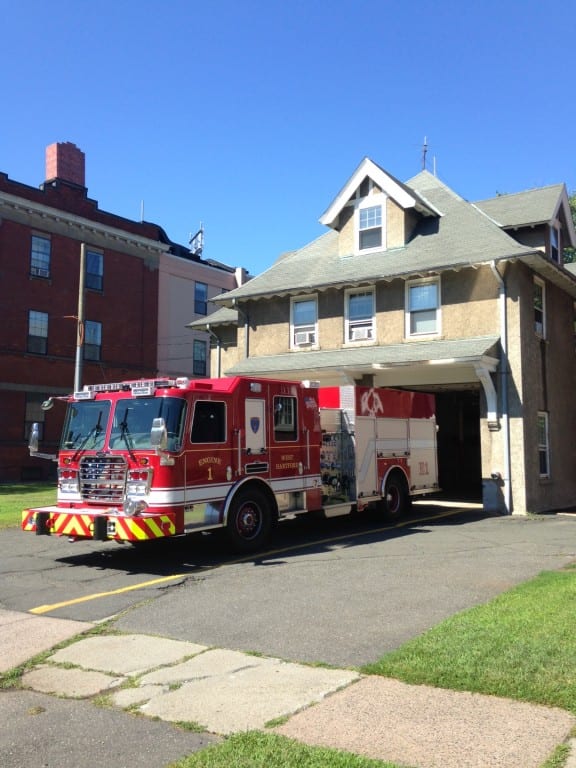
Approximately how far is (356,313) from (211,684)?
1431cm

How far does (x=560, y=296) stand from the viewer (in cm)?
1912

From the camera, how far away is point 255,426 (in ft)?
35.0

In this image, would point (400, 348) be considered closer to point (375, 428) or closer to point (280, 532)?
point (375, 428)

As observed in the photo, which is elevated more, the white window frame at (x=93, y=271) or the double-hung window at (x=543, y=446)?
the white window frame at (x=93, y=271)

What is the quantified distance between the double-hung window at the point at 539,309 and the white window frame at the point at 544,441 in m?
2.10

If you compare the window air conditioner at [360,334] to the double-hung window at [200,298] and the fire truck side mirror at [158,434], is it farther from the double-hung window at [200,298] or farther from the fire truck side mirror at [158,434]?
the double-hung window at [200,298]

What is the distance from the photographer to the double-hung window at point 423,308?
55.8ft

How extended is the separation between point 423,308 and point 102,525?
10811mm

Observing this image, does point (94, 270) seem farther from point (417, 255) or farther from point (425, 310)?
point (425, 310)

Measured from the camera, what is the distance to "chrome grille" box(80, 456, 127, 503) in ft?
31.0

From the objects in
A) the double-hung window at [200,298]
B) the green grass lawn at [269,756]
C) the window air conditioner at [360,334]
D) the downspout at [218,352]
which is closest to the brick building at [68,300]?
the double-hung window at [200,298]

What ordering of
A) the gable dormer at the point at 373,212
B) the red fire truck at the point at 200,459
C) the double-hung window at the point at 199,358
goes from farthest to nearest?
the double-hung window at the point at 199,358, the gable dormer at the point at 373,212, the red fire truck at the point at 200,459

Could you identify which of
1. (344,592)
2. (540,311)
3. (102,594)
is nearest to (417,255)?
(540,311)

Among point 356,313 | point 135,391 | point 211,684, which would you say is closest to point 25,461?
point 356,313
